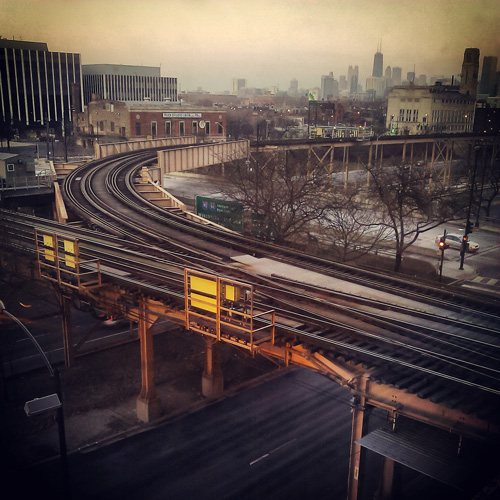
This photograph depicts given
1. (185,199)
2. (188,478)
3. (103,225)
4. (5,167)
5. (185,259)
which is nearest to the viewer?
(188,478)

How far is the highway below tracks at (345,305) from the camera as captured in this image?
29.8 ft

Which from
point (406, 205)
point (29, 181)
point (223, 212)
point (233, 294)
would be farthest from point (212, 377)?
point (29, 181)

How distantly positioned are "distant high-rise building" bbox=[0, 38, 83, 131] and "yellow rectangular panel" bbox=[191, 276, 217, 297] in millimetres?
86582

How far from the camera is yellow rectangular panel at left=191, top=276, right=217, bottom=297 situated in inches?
446

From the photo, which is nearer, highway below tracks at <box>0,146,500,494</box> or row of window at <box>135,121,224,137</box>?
highway below tracks at <box>0,146,500,494</box>

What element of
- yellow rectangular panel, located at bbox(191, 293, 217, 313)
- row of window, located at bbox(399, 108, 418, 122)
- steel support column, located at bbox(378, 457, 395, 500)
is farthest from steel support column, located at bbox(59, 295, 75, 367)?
row of window, located at bbox(399, 108, 418, 122)

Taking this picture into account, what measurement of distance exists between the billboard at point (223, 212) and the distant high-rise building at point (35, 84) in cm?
7109

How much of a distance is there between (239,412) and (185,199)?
33.6 metres

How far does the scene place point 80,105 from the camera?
10512 cm

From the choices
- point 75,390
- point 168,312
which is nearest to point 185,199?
point 75,390

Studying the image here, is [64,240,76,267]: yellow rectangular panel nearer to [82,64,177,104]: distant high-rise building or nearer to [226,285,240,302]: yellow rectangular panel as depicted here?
[226,285,240,302]: yellow rectangular panel

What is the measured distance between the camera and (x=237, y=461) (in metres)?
13.9

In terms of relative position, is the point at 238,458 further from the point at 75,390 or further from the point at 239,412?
the point at 75,390

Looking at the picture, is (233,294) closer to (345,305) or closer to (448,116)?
(345,305)
